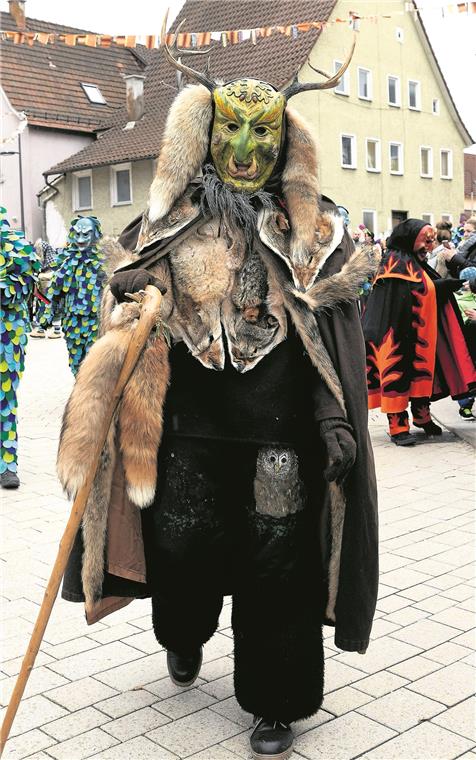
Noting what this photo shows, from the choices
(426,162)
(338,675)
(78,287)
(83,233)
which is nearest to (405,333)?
(78,287)

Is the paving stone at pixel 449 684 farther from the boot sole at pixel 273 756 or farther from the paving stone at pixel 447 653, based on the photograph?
the boot sole at pixel 273 756

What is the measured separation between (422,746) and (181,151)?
2.12m

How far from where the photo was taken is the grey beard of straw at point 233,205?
9.90 feet

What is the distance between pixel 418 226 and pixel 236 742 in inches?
232

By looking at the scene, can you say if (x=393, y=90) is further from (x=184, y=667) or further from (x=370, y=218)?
(x=184, y=667)

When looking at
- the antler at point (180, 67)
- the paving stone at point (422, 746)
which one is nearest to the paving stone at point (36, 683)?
the paving stone at point (422, 746)

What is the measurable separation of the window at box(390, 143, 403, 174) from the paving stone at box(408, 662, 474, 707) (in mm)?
30980

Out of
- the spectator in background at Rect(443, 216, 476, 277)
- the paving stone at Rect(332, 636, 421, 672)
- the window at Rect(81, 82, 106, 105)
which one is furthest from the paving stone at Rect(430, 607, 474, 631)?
the window at Rect(81, 82, 106, 105)

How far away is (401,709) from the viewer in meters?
3.25

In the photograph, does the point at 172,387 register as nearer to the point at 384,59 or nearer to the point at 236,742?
the point at 236,742

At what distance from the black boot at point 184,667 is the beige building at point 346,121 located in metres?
23.5

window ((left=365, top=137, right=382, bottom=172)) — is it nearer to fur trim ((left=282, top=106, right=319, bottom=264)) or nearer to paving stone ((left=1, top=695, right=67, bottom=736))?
fur trim ((left=282, top=106, right=319, bottom=264))

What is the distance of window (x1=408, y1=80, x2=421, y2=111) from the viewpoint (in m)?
33.7

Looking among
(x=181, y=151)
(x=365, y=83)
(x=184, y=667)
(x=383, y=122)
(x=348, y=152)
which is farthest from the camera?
(x=383, y=122)
